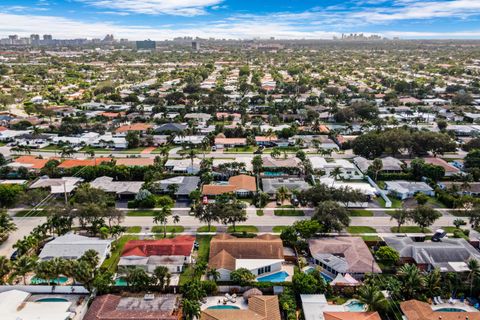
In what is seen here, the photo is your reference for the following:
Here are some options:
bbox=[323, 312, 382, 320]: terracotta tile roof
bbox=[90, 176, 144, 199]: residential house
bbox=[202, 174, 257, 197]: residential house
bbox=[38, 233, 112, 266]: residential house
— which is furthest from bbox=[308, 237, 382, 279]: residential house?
bbox=[90, 176, 144, 199]: residential house

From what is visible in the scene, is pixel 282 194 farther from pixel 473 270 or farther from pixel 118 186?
pixel 473 270

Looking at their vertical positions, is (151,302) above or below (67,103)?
below

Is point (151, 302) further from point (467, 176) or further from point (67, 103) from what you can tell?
point (67, 103)

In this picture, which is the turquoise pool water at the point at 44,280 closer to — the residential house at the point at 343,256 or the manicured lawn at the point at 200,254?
the manicured lawn at the point at 200,254

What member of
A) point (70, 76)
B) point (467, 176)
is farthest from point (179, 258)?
point (70, 76)

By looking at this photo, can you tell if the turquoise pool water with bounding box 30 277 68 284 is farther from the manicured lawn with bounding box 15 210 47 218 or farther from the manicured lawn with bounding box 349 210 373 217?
the manicured lawn with bounding box 349 210 373 217

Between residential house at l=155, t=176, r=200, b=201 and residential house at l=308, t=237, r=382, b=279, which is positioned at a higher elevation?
residential house at l=155, t=176, r=200, b=201
